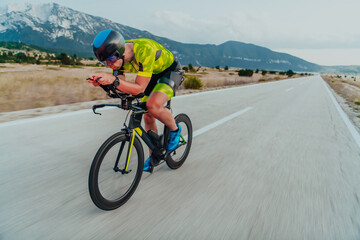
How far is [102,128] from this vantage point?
5.24 metres

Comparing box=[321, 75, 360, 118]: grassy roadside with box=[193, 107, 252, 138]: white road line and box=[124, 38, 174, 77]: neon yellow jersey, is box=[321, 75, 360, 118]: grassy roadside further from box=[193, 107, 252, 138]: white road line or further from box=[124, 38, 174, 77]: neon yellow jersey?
box=[124, 38, 174, 77]: neon yellow jersey

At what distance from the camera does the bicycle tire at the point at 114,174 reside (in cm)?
217

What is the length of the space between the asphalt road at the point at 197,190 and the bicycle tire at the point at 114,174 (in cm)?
10

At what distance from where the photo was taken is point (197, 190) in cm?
292

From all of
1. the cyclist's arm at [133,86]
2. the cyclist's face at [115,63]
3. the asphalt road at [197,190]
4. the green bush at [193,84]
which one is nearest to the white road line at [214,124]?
the asphalt road at [197,190]

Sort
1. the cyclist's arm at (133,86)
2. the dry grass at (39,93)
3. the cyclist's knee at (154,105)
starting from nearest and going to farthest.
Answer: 1. the cyclist's arm at (133,86)
2. the cyclist's knee at (154,105)
3. the dry grass at (39,93)

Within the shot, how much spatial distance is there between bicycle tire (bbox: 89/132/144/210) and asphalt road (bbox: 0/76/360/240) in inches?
3.8

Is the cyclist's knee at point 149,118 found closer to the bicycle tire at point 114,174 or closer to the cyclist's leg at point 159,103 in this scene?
the cyclist's leg at point 159,103

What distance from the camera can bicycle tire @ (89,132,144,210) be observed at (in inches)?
85.6

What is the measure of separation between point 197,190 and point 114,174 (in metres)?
0.98

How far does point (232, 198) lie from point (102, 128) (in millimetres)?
3391

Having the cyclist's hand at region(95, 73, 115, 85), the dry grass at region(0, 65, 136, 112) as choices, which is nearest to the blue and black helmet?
the cyclist's hand at region(95, 73, 115, 85)

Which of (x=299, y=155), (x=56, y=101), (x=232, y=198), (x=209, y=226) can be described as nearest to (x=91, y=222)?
(x=209, y=226)

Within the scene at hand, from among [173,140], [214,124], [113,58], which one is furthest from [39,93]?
[113,58]
